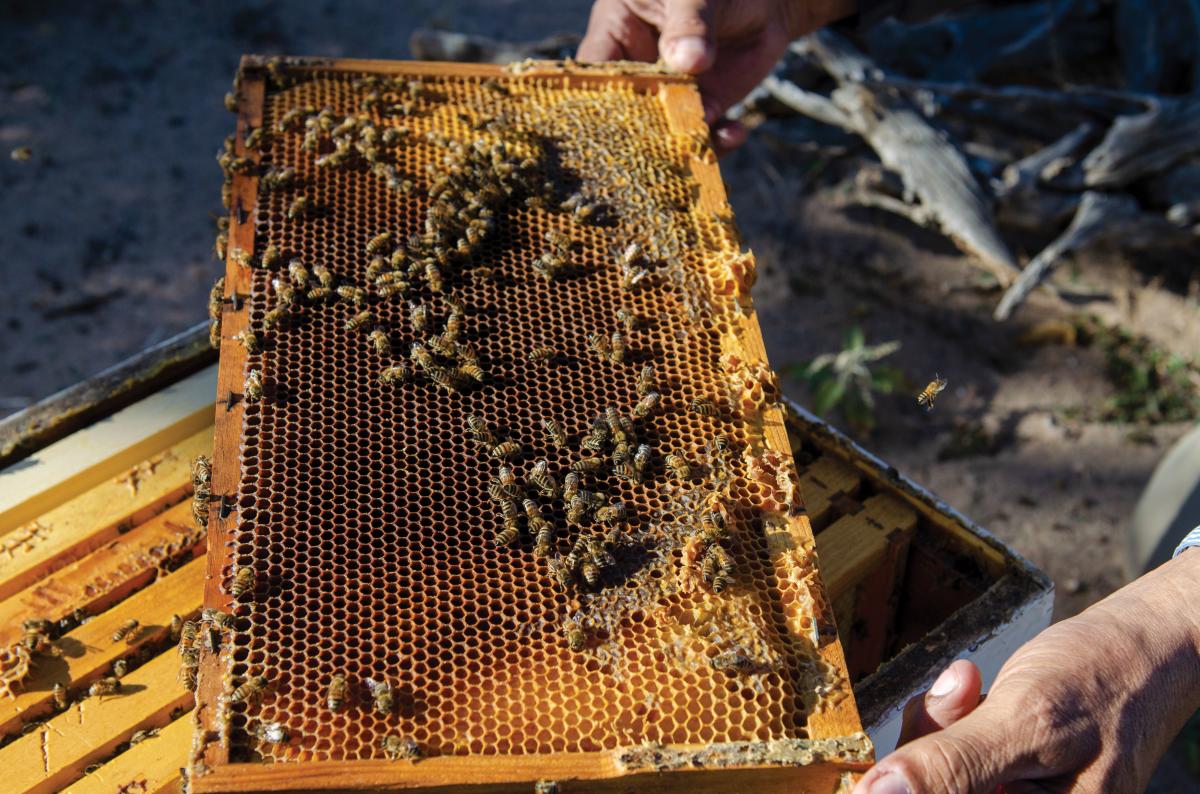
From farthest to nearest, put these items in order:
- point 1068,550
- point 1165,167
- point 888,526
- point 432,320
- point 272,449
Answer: point 1165,167, point 1068,550, point 888,526, point 432,320, point 272,449

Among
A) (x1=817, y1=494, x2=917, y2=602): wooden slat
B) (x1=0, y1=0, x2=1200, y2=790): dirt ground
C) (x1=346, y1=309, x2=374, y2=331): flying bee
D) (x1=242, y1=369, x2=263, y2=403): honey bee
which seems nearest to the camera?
(x1=242, y1=369, x2=263, y2=403): honey bee

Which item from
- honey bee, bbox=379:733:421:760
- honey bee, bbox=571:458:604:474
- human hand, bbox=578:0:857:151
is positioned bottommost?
honey bee, bbox=379:733:421:760

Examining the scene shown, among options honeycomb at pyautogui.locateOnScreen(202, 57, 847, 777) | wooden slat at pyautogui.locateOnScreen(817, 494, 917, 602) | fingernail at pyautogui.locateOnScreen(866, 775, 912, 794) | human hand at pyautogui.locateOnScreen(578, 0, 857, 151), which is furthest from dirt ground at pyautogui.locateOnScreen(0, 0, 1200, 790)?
fingernail at pyautogui.locateOnScreen(866, 775, 912, 794)

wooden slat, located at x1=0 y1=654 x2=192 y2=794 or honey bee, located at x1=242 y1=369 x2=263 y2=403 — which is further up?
honey bee, located at x1=242 y1=369 x2=263 y2=403

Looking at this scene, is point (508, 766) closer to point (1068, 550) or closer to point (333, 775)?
point (333, 775)

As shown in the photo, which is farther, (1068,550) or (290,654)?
(1068,550)

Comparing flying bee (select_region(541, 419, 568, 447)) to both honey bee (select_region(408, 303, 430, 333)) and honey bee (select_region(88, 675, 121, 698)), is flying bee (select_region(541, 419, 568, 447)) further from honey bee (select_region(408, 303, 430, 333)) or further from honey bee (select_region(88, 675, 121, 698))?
honey bee (select_region(88, 675, 121, 698))

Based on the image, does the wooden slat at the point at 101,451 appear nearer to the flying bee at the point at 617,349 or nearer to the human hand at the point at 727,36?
the flying bee at the point at 617,349

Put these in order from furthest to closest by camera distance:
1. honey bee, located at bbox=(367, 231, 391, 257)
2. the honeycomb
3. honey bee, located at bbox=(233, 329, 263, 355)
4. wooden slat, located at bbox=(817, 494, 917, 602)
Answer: wooden slat, located at bbox=(817, 494, 917, 602) → honey bee, located at bbox=(367, 231, 391, 257) → honey bee, located at bbox=(233, 329, 263, 355) → the honeycomb

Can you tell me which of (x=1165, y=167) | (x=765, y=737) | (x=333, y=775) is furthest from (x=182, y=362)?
(x=1165, y=167)
